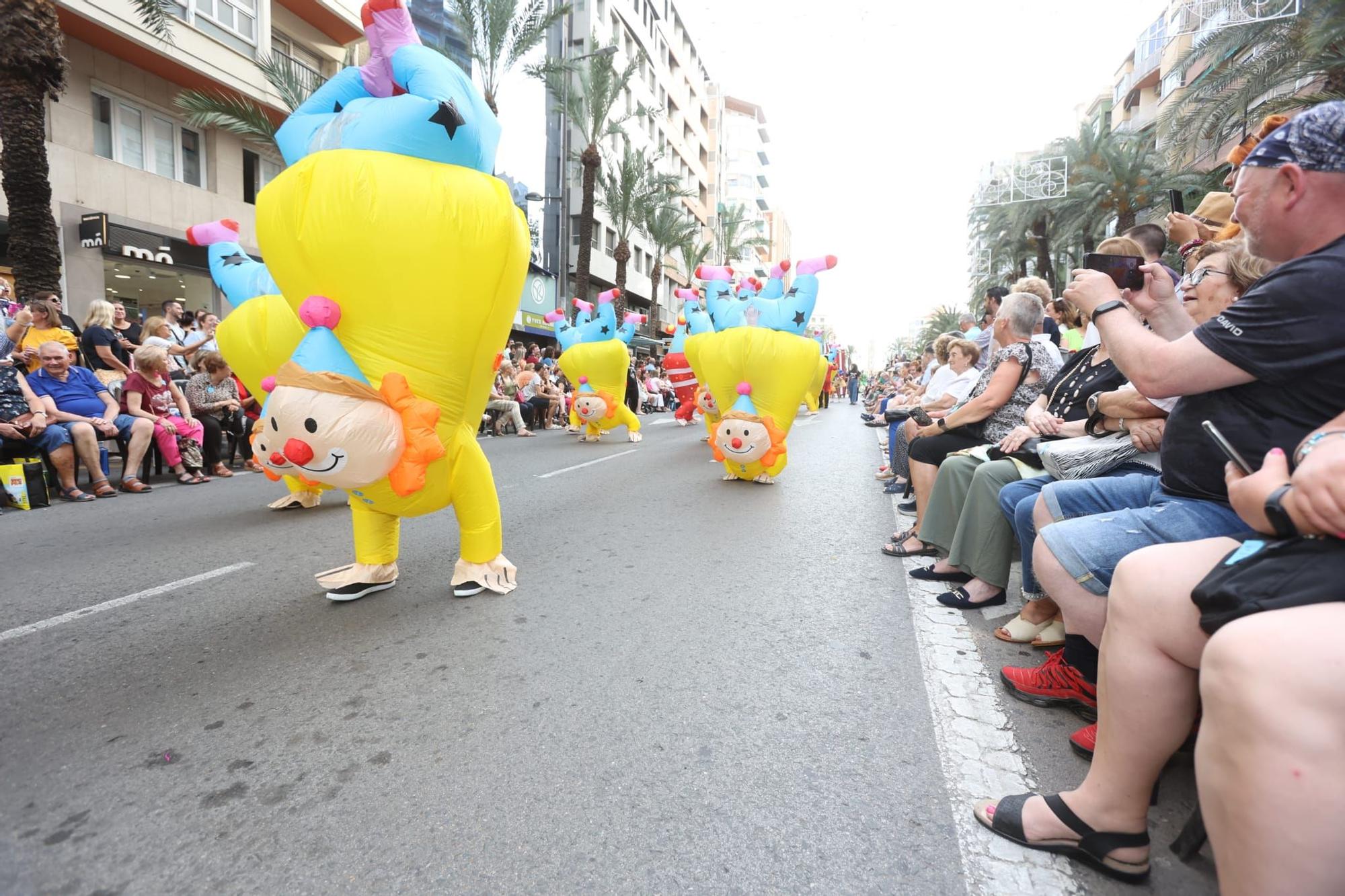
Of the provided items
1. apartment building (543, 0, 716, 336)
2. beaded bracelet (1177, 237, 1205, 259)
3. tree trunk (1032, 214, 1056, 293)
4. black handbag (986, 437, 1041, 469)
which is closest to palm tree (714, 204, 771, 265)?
apartment building (543, 0, 716, 336)

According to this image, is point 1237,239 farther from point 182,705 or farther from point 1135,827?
point 182,705

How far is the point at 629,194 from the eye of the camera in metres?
24.8

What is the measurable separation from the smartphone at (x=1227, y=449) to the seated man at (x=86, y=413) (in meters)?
8.25

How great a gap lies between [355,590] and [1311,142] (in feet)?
13.2

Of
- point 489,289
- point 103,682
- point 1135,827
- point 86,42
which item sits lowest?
point 103,682

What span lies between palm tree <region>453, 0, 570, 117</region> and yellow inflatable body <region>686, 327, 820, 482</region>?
11767mm

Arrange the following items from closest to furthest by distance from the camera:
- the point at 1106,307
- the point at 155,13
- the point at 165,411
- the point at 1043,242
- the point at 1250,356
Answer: the point at 1250,356, the point at 1106,307, the point at 165,411, the point at 155,13, the point at 1043,242

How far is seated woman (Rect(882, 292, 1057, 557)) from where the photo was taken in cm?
419

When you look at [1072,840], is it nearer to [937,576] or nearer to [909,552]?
[937,576]

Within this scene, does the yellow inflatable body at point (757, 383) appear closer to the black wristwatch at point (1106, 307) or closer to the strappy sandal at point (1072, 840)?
the black wristwatch at point (1106, 307)

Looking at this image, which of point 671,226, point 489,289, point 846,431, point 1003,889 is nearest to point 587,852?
point 1003,889

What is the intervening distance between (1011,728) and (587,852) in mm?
1514

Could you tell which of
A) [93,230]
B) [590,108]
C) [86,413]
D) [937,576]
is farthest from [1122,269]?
[590,108]

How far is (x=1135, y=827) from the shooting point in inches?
65.8
